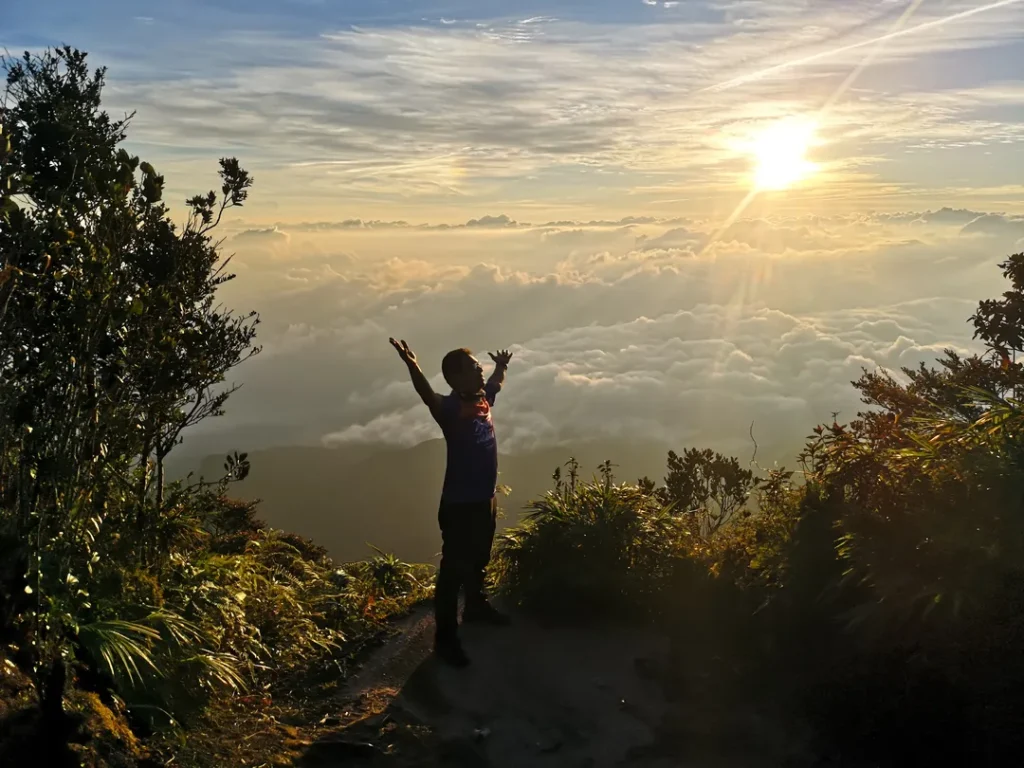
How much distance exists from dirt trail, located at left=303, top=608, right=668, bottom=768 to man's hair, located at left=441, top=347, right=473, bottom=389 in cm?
212

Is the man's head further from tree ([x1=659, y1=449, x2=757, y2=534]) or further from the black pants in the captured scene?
→ tree ([x1=659, y1=449, x2=757, y2=534])

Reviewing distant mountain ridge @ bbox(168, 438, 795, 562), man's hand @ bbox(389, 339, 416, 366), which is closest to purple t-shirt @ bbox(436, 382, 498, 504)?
man's hand @ bbox(389, 339, 416, 366)

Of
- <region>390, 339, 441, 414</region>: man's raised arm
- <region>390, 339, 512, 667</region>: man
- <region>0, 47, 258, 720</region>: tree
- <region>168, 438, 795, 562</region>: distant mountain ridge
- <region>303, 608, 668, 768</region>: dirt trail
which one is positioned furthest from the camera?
<region>168, 438, 795, 562</region>: distant mountain ridge

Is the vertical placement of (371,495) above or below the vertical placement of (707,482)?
below

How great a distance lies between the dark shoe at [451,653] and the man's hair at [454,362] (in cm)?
200

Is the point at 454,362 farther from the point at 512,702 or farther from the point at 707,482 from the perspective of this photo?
the point at 707,482

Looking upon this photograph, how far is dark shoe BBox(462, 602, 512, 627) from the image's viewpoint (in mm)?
6965

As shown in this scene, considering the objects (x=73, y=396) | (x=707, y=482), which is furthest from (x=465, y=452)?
(x=707, y=482)

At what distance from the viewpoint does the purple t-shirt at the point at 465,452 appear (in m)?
6.57

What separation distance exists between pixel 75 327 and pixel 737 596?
16.6ft

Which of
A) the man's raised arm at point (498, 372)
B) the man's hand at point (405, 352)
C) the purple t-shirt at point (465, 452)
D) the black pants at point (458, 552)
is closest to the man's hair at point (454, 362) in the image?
the purple t-shirt at point (465, 452)

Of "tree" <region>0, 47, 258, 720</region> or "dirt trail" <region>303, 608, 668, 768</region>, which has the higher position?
"tree" <region>0, 47, 258, 720</region>

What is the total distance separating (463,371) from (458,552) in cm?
146

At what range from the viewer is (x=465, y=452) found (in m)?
6.57
